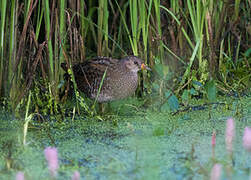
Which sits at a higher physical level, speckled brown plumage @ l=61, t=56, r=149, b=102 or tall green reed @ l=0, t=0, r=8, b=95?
tall green reed @ l=0, t=0, r=8, b=95

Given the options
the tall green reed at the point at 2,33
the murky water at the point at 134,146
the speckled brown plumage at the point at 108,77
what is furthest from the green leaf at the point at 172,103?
the tall green reed at the point at 2,33

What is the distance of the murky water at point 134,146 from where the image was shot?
9.70 feet

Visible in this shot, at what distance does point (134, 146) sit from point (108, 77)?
1.30 metres

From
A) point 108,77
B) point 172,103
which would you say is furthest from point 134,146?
point 108,77

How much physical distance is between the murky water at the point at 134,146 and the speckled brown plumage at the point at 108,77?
0.79 feet

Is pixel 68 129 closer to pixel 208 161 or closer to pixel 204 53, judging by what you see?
pixel 208 161

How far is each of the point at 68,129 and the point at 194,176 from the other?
1.26 m

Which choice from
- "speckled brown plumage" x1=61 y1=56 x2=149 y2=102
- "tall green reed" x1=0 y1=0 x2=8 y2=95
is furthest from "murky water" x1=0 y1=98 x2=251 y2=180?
"tall green reed" x1=0 y1=0 x2=8 y2=95

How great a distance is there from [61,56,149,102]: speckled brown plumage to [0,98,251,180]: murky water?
0.24 m

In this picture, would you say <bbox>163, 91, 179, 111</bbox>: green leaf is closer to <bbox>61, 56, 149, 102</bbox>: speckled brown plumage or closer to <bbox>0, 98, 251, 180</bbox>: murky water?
<bbox>0, 98, 251, 180</bbox>: murky water

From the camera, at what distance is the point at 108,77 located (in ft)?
15.1

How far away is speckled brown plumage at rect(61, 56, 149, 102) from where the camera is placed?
14.8ft

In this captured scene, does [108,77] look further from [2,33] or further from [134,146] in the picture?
[134,146]

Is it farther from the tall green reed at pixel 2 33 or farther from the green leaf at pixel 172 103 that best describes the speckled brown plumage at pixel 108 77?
the tall green reed at pixel 2 33
